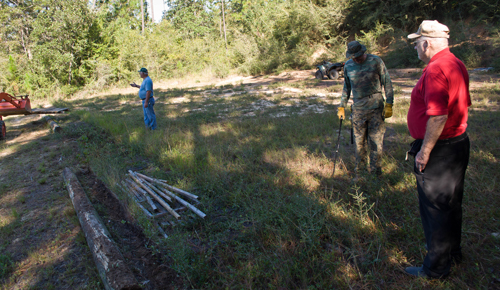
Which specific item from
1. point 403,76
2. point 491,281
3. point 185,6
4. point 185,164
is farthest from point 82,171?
point 185,6

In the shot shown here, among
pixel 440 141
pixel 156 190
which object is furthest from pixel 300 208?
pixel 156 190

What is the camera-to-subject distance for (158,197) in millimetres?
4465

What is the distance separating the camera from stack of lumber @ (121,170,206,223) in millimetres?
4156

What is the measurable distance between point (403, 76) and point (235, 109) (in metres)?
10.0

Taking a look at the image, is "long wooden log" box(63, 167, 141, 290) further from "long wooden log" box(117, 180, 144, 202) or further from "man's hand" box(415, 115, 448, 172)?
"man's hand" box(415, 115, 448, 172)

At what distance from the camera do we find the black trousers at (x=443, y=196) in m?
2.36

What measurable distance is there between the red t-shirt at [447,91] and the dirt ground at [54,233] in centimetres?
282

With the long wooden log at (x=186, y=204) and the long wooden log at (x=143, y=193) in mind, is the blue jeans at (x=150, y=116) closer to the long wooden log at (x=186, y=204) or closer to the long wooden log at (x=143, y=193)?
the long wooden log at (x=143, y=193)

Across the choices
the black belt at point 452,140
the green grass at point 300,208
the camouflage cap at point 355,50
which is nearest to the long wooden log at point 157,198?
the green grass at point 300,208

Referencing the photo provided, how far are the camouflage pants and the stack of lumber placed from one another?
2645 millimetres

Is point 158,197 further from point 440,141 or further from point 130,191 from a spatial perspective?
point 440,141

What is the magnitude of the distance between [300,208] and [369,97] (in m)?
2.07

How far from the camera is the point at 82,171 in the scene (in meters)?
6.26

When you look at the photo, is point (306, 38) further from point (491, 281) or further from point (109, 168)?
point (491, 281)
